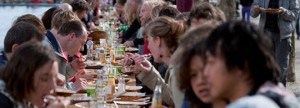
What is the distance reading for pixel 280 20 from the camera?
1004 cm

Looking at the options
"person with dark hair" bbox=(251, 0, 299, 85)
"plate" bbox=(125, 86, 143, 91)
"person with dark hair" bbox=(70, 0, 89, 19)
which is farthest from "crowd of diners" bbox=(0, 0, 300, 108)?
"person with dark hair" bbox=(70, 0, 89, 19)

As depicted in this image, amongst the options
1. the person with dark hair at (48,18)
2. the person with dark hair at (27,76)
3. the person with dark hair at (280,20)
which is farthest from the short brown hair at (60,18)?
the person with dark hair at (27,76)

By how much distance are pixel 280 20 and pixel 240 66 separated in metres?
7.50

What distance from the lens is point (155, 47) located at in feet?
18.8

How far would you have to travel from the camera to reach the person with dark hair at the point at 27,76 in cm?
365

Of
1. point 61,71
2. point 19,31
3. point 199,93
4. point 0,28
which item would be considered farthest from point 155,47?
point 0,28

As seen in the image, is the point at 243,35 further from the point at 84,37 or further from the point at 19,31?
the point at 84,37

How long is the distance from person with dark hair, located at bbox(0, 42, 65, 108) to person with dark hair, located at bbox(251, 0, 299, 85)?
6.52 m

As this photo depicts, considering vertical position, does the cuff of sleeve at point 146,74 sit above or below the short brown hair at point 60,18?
above

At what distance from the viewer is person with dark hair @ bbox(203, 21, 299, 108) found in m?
2.67

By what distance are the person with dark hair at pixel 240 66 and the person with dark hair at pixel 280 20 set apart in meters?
7.24

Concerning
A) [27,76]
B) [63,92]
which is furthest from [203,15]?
[27,76]

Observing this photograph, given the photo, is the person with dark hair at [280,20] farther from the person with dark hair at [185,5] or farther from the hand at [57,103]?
the hand at [57,103]

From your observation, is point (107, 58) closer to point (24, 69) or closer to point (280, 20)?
point (280, 20)
